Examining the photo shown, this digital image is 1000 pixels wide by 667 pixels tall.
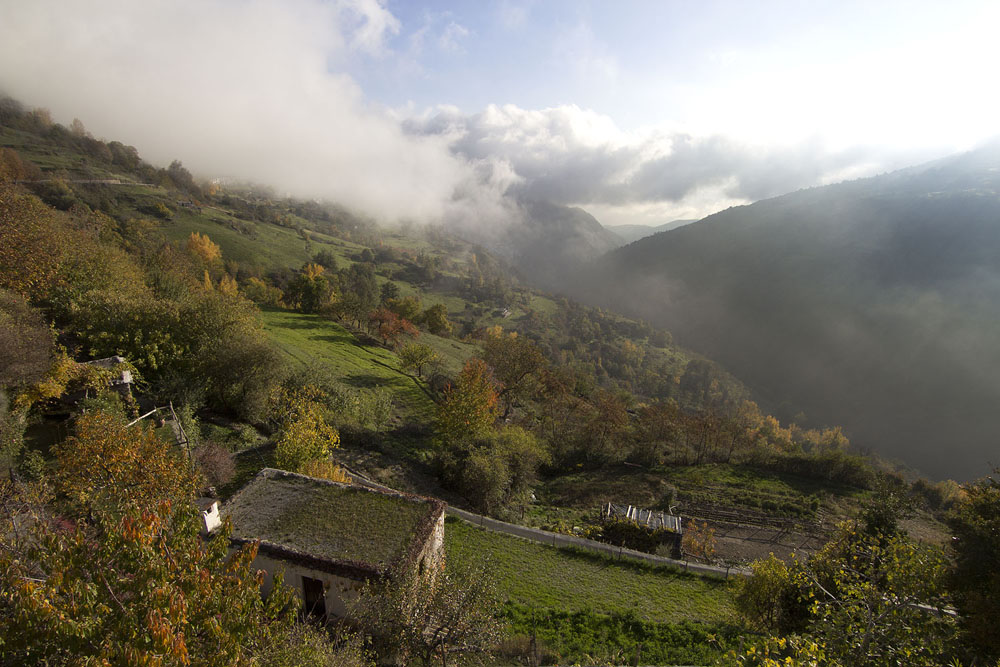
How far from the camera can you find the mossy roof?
13.2 meters

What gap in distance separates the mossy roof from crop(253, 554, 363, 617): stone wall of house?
46 cm

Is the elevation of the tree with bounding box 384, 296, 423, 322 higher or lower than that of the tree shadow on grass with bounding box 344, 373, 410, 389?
higher

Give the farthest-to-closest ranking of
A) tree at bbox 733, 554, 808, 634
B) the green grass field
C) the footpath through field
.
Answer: the green grass field
the footpath through field
tree at bbox 733, 554, 808, 634

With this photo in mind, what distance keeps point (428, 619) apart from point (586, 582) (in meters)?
10.8

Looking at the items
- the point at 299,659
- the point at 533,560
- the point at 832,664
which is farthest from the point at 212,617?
the point at 533,560

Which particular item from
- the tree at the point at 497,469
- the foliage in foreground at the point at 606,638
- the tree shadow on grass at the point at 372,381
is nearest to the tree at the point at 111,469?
the foliage in foreground at the point at 606,638

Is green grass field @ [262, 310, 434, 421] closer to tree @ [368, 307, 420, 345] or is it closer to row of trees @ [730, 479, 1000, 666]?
tree @ [368, 307, 420, 345]

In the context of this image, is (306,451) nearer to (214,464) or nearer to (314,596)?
(214,464)

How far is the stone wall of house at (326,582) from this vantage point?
1252 centimetres

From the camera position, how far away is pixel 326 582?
41.7 feet

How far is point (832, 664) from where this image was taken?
25.7ft

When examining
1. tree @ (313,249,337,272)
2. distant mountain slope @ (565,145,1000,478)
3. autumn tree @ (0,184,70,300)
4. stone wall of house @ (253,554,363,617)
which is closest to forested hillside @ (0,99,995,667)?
autumn tree @ (0,184,70,300)

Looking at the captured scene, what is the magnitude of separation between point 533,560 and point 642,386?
11408cm

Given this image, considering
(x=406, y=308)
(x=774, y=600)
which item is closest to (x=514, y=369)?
(x=774, y=600)
